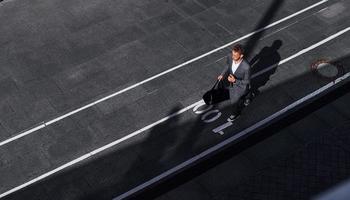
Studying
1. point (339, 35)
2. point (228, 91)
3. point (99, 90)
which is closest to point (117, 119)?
point (99, 90)

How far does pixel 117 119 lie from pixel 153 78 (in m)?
1.90

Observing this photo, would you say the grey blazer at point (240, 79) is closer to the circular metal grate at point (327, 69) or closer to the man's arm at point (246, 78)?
the man's arm at point (246, 78)

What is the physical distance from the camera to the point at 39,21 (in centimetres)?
1619

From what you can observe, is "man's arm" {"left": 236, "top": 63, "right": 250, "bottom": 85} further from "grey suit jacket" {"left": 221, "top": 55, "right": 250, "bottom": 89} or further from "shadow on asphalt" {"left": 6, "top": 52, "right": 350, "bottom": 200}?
"shadow on asphalt" {"left": 6, "top": 52, "right": 350, "bottom": 200}

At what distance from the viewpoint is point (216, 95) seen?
1256cm

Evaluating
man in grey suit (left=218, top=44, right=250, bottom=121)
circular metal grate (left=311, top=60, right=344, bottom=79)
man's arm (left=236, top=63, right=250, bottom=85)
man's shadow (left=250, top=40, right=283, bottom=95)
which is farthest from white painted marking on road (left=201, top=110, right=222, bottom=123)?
circular metal grate (left=311, top=60, right=344, bottom=79)

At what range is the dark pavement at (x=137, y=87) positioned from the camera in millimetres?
11648

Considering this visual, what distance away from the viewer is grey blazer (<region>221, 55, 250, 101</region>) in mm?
11305

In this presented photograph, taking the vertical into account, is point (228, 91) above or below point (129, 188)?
above

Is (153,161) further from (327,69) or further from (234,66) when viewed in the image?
(327,69)

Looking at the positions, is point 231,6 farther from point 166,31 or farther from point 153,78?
point 153,78

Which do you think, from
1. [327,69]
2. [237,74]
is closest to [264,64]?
[327,69]

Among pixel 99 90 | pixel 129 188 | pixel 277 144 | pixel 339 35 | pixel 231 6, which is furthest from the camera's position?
pixel 231 6

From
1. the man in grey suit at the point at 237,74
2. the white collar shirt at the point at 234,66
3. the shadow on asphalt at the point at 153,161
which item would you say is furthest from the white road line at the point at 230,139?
the white collar shirt at the point at 234,66
